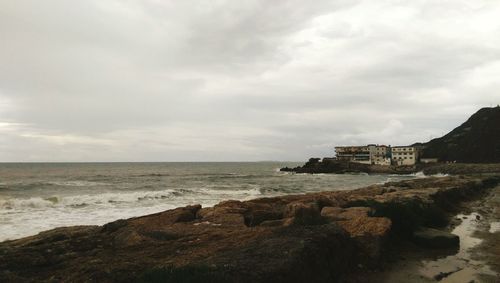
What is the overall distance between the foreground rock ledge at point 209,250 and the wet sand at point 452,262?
52 centimetres

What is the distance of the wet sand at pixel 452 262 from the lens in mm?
7812

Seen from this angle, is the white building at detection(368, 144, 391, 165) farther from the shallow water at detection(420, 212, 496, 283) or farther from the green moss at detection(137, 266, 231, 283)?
the green moss at detection(137, 266, 231, 283)

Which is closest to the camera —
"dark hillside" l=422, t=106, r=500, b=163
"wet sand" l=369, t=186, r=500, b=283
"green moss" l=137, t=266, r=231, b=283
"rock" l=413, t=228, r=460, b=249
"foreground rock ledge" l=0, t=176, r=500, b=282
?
"green moss" l=137, t=266, r=231, b=283

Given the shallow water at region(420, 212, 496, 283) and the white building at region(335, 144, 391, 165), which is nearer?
the shallow water at region(420, 212, 496, 283)

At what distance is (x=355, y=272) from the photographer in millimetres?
7910

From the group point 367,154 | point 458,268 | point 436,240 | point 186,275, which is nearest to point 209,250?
point 186,275

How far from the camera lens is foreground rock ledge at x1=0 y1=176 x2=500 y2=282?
19.5 ft

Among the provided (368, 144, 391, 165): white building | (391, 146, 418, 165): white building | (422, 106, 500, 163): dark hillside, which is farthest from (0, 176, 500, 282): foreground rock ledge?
(391, 146, 418, 165): white building

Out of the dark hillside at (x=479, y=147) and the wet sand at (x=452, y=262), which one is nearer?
the wet sand at (x=452, y=262)

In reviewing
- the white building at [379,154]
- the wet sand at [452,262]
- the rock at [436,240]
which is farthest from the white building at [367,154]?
the rock at [436,240]

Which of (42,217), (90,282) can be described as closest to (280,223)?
(90,282)

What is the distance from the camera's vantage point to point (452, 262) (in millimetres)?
8891

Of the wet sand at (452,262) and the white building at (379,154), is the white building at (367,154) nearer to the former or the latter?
the white building at (379,154)

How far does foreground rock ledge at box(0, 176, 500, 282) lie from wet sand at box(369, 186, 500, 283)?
52 centimetres
